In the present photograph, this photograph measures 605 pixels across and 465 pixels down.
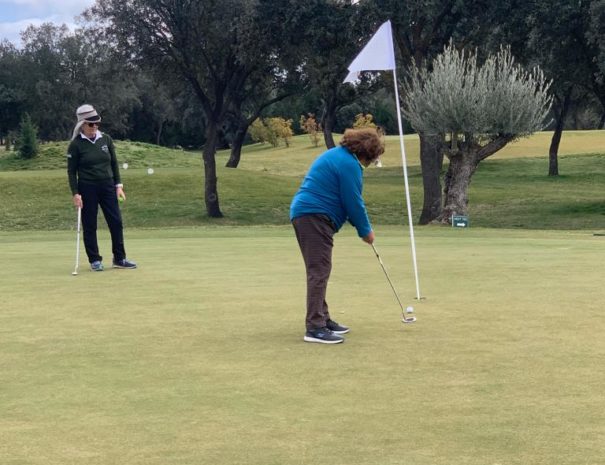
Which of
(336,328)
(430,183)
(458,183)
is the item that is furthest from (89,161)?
(430,183)

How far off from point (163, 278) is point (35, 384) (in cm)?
607

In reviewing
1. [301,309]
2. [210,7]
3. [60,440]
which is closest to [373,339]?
[301,309]

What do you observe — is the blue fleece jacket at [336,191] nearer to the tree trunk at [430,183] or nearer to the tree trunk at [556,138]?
the tree trunk at [430,183]

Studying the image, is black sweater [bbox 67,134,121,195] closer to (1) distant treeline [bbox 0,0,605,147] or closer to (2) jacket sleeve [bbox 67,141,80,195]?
(2) jacket sleeve [bbox 67,141,80,195]

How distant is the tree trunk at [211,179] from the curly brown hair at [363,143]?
29.7 meters

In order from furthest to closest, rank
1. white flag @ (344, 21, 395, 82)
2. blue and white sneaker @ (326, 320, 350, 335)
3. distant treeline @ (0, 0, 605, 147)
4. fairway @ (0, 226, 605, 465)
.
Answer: distant treeline @ (0, 0, 605, 147)
white flag @ (344, 21, 395, 82)
blue and white sneaker @ (326, 320, 350, 335)
fairway @ (0, 226, 605, 465)

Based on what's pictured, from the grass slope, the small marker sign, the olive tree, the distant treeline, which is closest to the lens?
the small marker sign

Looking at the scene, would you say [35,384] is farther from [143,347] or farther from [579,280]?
[579,280]

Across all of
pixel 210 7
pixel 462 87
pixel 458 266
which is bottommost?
pixel 458 266

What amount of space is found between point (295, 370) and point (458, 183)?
24872 mm

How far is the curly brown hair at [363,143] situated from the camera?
26.1 ft

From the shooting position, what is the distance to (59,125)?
277 feet

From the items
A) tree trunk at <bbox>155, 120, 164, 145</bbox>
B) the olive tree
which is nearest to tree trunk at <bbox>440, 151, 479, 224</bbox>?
the olive tree

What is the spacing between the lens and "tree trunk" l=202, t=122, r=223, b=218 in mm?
37594
